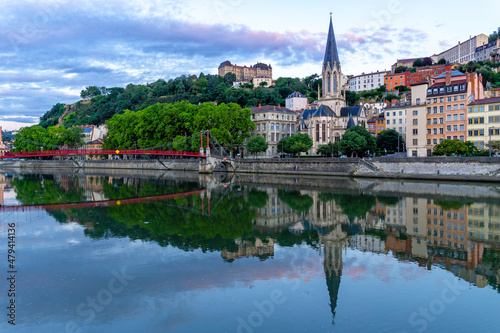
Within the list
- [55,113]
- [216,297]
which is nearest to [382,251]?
[216,297]

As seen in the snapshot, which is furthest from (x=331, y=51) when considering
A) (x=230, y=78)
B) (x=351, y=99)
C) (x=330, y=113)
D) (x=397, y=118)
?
(x=230, y=78)

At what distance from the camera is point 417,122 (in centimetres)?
4953

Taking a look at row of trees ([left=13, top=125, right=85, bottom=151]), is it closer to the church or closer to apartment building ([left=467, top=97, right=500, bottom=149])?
the church

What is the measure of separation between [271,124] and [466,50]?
7861cm

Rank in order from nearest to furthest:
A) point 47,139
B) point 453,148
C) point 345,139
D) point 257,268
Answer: point 257,268, point 453,148, point 345,139, point 47,139

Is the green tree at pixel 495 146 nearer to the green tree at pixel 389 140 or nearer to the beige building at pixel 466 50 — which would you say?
the green tree at pixel 389 140

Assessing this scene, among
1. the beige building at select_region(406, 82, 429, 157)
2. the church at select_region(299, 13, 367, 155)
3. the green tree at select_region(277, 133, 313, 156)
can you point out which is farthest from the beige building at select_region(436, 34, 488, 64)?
the green tree at select_region(277, 133, 313, 156)

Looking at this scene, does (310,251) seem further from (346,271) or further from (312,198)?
(312,198)

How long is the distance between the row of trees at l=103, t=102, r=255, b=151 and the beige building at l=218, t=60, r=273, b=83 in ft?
254

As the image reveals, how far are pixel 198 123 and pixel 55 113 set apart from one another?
385 feet

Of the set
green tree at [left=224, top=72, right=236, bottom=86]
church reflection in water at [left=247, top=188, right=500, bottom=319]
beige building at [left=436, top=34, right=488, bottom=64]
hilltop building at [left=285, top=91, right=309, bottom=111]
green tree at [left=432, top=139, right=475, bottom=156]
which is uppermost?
beige building at [left=436, top=34, right=488, bottom=64]

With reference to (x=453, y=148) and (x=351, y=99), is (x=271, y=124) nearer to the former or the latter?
(x=453, y=148)

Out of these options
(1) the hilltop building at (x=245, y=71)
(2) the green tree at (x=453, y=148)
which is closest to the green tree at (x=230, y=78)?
(1) the hilltop building at (x=245, y=71)

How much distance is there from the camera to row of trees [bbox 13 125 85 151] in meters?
78.5
